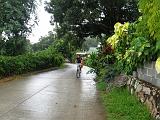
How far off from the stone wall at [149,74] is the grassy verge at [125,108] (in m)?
0.64

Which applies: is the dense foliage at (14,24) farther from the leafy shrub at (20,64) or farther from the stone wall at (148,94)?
the stone wall at (148,94)

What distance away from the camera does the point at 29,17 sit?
24.8m

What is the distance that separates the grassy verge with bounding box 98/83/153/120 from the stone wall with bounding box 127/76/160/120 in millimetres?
162

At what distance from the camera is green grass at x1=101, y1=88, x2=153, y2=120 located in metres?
8.30

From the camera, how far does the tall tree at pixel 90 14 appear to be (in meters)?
24.9

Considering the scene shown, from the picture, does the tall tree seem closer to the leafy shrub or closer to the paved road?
the leafy shrub

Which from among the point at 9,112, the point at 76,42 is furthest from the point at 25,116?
the point at 76,42

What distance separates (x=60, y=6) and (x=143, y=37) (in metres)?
17.1

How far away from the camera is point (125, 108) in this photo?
928 centimetres

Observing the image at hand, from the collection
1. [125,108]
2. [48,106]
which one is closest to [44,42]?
[48,106]

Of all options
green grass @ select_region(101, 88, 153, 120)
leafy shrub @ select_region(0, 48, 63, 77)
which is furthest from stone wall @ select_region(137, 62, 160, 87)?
leafy shrub @ select_region(0, 48, 63, 77)

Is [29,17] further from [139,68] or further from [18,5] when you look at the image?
[139,68]

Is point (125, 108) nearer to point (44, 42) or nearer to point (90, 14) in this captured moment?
point (90, 14)

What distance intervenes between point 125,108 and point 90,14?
15.7m
